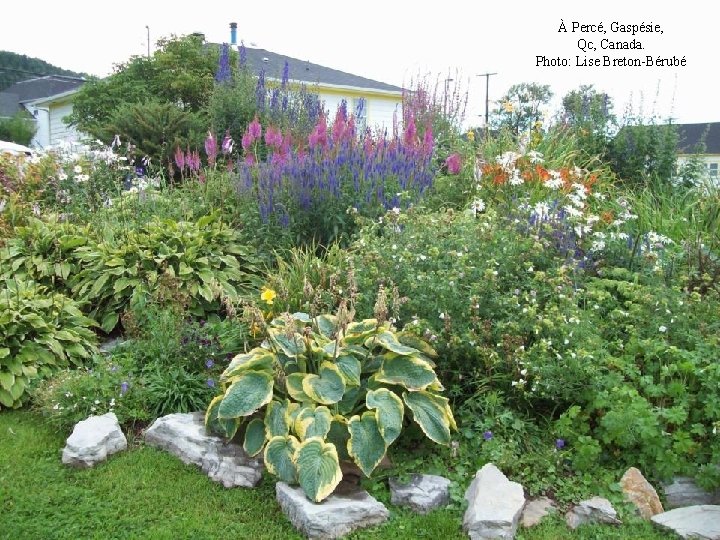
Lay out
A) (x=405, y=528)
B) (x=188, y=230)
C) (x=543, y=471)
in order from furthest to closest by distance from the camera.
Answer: (x=188, y=230) → (x=543, y=471) → (x=405, y=528)

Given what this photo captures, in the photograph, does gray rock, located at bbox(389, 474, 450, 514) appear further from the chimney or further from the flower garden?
the chimney

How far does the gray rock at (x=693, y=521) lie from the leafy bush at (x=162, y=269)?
3075 mm

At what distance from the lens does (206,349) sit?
13.9ft

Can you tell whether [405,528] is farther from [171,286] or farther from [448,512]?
[171,286]

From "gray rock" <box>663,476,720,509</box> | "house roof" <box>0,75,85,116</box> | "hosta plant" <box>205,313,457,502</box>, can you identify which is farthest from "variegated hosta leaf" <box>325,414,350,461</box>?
"house roof" <box>0,75,85,116</box>

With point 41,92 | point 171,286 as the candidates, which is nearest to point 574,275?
point 171,286

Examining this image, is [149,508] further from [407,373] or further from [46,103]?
[46,103]

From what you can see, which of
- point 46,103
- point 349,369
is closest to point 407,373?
point 349,369

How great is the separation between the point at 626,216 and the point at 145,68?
14.0 meters

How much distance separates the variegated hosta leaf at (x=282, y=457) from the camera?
3.07 metres

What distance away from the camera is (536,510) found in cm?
305

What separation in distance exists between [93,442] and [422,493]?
172 centimetres

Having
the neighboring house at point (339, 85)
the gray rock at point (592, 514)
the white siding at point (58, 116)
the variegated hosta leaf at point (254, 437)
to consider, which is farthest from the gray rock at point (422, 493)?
the white siding at point (58, 116)

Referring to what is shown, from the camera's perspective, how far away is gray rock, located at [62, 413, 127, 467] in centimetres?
345
